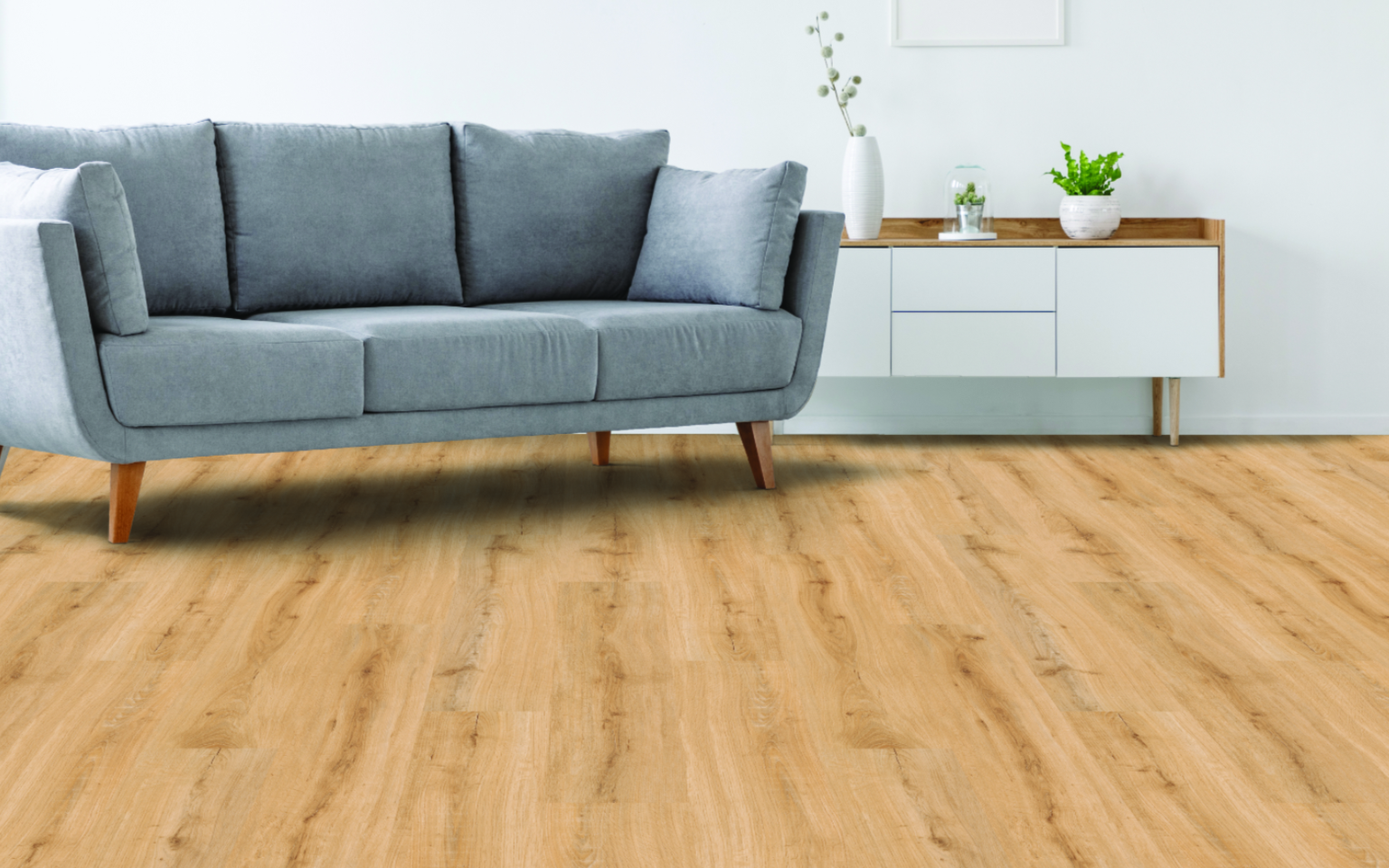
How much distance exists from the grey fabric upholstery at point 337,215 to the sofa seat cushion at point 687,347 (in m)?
0.33

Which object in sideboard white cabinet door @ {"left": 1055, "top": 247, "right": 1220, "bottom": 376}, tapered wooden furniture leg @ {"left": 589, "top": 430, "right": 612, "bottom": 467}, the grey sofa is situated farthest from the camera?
sideboard white cabinet door @ {"left": 1055, "top": 247, "right": 1220, "bottom": 376}

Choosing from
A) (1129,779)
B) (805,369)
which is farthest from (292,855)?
(805,369)

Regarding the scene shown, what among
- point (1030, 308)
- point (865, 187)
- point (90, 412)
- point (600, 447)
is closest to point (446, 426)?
point (90, 412)

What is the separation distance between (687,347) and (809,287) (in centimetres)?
38

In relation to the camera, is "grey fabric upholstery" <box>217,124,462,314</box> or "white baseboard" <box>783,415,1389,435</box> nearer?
"grey fabric upholstery" <box>217,124,462,314</box>

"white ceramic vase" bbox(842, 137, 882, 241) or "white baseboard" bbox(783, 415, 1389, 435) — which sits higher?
"white ceramic vase" bbox(842, 137, 882, 241)

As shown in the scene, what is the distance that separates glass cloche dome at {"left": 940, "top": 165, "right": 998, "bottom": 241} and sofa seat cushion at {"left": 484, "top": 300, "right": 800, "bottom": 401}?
3.57 feet

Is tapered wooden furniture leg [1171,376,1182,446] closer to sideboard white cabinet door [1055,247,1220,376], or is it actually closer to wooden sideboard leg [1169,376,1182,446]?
wooden sideboard leg [1169,376,1182,446]

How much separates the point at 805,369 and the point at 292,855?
2.15 meters

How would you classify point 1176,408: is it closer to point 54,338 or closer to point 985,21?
point 985,21

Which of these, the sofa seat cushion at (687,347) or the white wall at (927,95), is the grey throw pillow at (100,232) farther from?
the white wall at (927,95)

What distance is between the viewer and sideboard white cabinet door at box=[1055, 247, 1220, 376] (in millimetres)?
3816

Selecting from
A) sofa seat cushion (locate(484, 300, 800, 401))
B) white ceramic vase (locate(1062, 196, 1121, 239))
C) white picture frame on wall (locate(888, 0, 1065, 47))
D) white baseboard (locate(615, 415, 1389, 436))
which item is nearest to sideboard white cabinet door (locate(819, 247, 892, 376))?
white baseboard (locate(615, 415, 1389, 436))

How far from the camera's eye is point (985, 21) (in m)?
4.14
